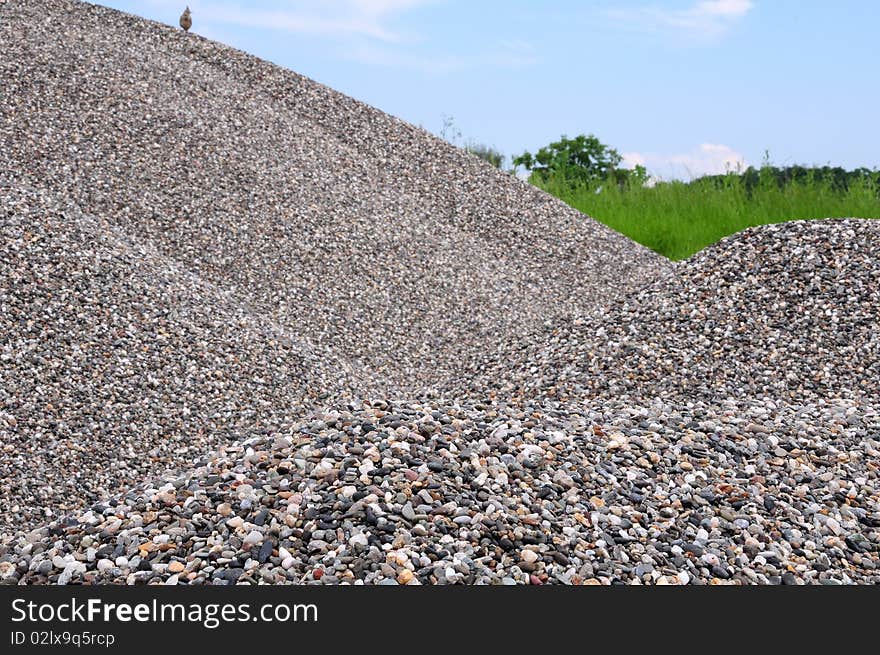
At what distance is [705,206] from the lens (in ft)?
40.9

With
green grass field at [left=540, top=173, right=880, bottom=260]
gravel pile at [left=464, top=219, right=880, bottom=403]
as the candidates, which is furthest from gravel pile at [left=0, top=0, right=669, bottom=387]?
green grass field at [left=540, top=173, right=880, bottom=260]

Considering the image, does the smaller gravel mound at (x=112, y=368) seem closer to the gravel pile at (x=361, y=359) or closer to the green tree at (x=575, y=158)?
the gravel pile at (x=361, y=359)

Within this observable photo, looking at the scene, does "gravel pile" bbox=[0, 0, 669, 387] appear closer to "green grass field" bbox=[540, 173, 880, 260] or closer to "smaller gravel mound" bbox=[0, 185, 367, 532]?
"smaller gravel mound" bbox=[0, 185, 367, 532]

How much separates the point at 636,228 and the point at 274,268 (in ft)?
18.9

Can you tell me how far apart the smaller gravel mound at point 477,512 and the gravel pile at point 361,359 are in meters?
0.01

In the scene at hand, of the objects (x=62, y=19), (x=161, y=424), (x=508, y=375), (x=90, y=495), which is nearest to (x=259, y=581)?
(x=90, y=495)

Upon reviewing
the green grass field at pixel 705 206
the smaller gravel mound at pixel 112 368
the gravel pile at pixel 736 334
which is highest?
the green grass field at pixel 705 206

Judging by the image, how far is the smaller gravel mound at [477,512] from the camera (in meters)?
2.93

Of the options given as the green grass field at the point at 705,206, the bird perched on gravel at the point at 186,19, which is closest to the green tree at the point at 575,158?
the green grass field at the point at 705,206

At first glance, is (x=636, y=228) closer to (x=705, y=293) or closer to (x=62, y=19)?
(x=705, y=293)

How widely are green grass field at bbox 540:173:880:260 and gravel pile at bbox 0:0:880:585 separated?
1422 millimetres

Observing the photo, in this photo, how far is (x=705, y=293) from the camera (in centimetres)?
675

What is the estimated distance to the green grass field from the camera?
11727 millimetres

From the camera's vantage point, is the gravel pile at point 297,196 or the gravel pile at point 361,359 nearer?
the gravel pile at point 361,359
